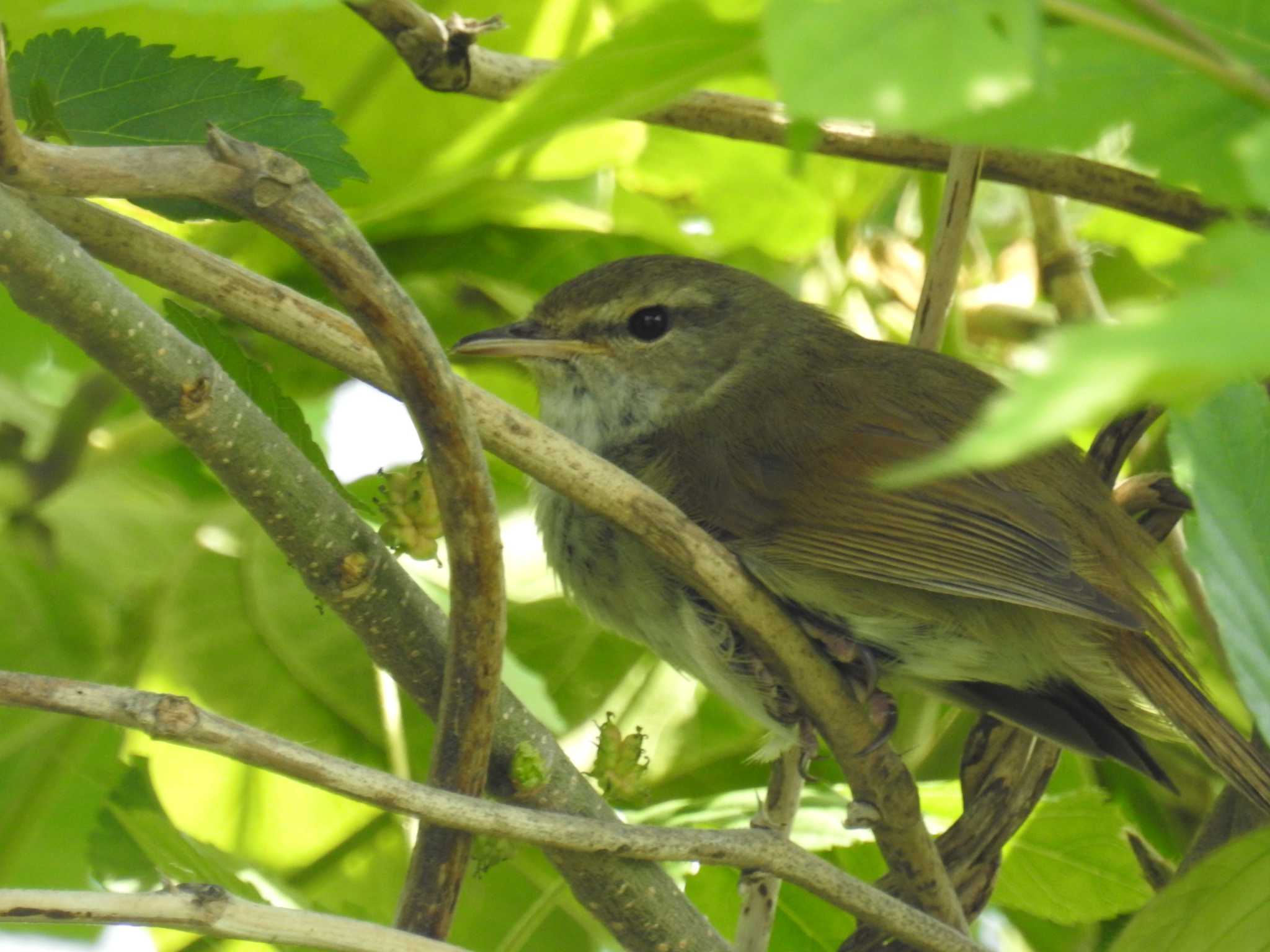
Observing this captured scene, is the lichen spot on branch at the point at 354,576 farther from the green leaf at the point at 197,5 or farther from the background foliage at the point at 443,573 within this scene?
the green leaf at the point at 197,5

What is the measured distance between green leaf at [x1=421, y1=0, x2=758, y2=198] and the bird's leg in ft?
5.84

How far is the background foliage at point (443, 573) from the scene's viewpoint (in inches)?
71.8

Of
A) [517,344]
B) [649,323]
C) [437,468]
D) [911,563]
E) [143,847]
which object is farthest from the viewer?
[649,323]

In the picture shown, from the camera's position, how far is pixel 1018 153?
2.60m

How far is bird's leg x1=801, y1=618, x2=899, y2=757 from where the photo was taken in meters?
2.67

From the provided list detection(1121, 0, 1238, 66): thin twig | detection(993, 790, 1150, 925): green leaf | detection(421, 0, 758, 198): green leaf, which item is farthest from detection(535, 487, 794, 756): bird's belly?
detection(1121, 0, 1238, 66): thin twig

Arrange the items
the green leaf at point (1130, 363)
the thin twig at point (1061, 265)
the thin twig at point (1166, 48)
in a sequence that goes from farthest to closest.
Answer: the thin twig at point (1061, 265), the thin twig at point (1166, 48), the green leaf at point (1130, 363)

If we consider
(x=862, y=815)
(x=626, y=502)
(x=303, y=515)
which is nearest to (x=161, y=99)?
(x=303, y=515)

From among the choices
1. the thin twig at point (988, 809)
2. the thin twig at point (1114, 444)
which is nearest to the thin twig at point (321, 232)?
the thin twig at point (988, 809)

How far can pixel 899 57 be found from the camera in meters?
0.76

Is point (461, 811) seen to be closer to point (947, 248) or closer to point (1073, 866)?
point (1073, 866)

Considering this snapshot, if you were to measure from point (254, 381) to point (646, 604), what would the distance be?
0.95m

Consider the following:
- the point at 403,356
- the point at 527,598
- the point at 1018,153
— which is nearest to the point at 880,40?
the point at 403,356

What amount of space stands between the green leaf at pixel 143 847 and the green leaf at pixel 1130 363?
1.59 meters
